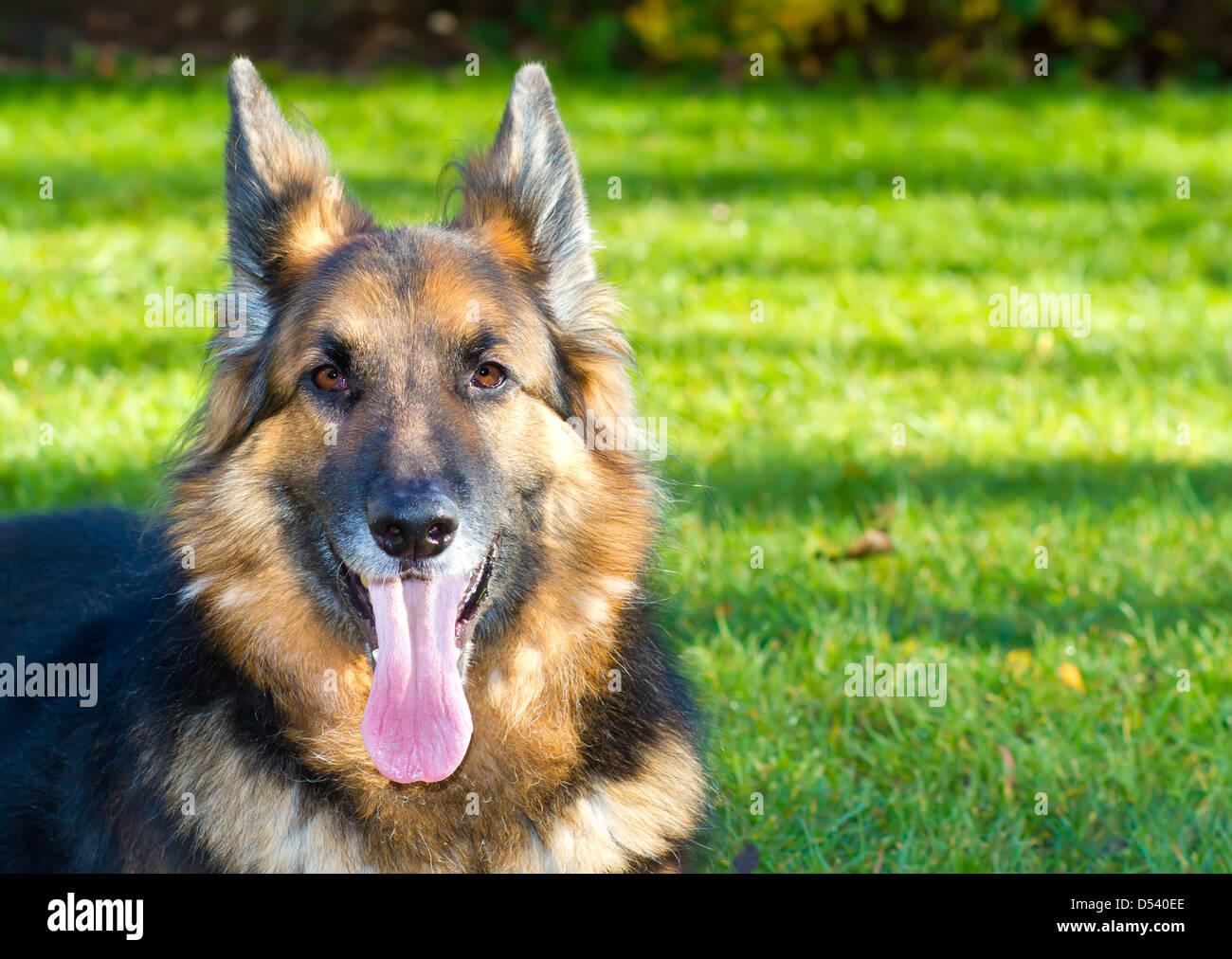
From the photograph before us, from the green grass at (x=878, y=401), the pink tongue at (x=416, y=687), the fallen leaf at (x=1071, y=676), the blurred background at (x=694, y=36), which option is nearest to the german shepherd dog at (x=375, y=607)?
the pink tongue at (x=416, y=687)

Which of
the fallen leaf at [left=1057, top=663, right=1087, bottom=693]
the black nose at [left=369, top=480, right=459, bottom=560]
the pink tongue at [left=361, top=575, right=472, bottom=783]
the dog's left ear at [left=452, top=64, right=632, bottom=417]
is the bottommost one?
the fallen leaf at [left=1057, top=663, right=1087, bottom=693]

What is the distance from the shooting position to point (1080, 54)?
15422 millimetres

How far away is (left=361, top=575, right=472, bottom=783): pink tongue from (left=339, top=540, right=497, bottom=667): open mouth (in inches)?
0.9

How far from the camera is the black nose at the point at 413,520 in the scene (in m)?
3.22

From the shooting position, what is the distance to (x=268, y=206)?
3.70 metres

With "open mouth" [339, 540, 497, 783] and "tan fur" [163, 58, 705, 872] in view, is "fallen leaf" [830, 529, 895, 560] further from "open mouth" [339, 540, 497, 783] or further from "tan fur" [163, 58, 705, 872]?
"open mouth" [339, 540, 497, 783]

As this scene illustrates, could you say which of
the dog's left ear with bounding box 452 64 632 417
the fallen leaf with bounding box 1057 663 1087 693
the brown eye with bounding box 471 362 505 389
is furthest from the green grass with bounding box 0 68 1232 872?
the brown eye with bounding box 471 362 505 389

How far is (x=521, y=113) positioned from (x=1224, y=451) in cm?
473

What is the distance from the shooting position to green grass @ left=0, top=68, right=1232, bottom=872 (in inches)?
179

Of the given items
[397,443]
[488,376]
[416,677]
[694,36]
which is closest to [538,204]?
[488,376]

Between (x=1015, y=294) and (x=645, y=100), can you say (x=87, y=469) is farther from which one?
(x=645, y=100)

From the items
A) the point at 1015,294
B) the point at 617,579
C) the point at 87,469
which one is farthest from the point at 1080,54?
the point at 617,579

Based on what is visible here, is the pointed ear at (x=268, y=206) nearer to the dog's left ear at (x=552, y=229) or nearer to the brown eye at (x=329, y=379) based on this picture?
the brown eye at (x=329, y=379)

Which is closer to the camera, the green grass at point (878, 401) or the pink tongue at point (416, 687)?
the pink tongue at point (416, 687)
